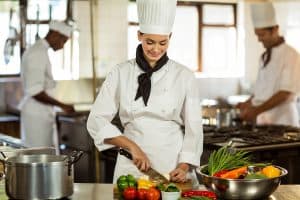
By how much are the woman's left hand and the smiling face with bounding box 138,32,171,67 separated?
0.49 m

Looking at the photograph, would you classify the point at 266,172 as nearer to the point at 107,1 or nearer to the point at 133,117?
the point at 133,117

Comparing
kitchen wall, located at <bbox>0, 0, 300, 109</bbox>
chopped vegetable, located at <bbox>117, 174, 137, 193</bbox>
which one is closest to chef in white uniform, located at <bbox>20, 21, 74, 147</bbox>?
kitchen wall, located at <bbox>0, 0, 300, 109</bbox>

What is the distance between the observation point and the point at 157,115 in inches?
104

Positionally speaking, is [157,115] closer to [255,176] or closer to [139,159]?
[139,159]

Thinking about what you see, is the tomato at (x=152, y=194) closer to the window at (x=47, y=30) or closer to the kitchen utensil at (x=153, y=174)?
the kitchen utensil at (x=153, y=174)

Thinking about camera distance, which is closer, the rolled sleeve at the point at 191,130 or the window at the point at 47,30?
the rolled sleeve at the point at 191,130

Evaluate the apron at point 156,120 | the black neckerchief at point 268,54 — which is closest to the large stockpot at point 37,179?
the apron at point 156,120

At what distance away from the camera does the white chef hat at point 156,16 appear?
2.58 meters

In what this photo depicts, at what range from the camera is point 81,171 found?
15.8 feet

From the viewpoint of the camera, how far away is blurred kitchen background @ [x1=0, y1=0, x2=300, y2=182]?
16.8ft

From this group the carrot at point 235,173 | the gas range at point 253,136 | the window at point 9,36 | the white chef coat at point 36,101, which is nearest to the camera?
the carrot at point 235,173

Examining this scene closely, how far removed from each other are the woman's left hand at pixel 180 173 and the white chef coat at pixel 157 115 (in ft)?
0.16

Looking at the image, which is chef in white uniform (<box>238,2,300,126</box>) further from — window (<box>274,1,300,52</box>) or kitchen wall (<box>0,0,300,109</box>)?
window (<box>274,1,300,52</box>)

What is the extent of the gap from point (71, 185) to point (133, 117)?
661 millimetres
